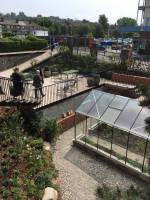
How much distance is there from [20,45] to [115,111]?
49.2 feet

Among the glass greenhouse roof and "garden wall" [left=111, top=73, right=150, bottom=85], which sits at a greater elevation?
"garden wall" [left=111, top=73, right=150, bottom=85]

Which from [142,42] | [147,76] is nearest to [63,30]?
[142,42]

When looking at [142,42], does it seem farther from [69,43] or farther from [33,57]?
[33,57]

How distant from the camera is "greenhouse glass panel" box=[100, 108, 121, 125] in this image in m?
11.4

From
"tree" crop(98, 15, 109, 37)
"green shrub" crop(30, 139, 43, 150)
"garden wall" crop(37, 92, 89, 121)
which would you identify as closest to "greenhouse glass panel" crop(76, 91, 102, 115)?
"garden wall" crop(37, 92, 89, 121)

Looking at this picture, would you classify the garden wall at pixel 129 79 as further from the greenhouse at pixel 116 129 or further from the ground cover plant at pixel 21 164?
the ground cover plant at pixel 21 164

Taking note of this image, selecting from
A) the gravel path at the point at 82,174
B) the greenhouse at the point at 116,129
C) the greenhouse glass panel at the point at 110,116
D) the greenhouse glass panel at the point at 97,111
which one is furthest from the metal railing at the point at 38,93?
the greenhouse glass panel at the point at 110,116

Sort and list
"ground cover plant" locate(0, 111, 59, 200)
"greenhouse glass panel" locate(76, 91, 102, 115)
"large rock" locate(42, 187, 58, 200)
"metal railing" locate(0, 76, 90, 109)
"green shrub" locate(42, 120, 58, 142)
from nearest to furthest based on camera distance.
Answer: "large rock" locate(42, 187, 58, 200), "ground cover plant" locate(0, 111, 59, 200), "metal railing" locate(0, 76, 90, 109), "green shrub" locate(42, 120, 58, 142), "greenhouse glass panel" locate(76, 91, 102, 115)

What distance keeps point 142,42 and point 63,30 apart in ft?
185

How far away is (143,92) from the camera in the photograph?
3.83 metres

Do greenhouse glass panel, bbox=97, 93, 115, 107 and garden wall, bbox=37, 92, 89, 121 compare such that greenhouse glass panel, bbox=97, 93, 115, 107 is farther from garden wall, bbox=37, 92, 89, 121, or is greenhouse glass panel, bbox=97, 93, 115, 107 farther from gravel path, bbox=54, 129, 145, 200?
gravel path, bbox=54, 129, 145, 200

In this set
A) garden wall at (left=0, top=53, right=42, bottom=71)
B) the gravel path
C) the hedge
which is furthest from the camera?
the hedge

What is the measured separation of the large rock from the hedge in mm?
17028

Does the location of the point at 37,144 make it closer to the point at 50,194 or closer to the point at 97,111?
the point at 50,194
